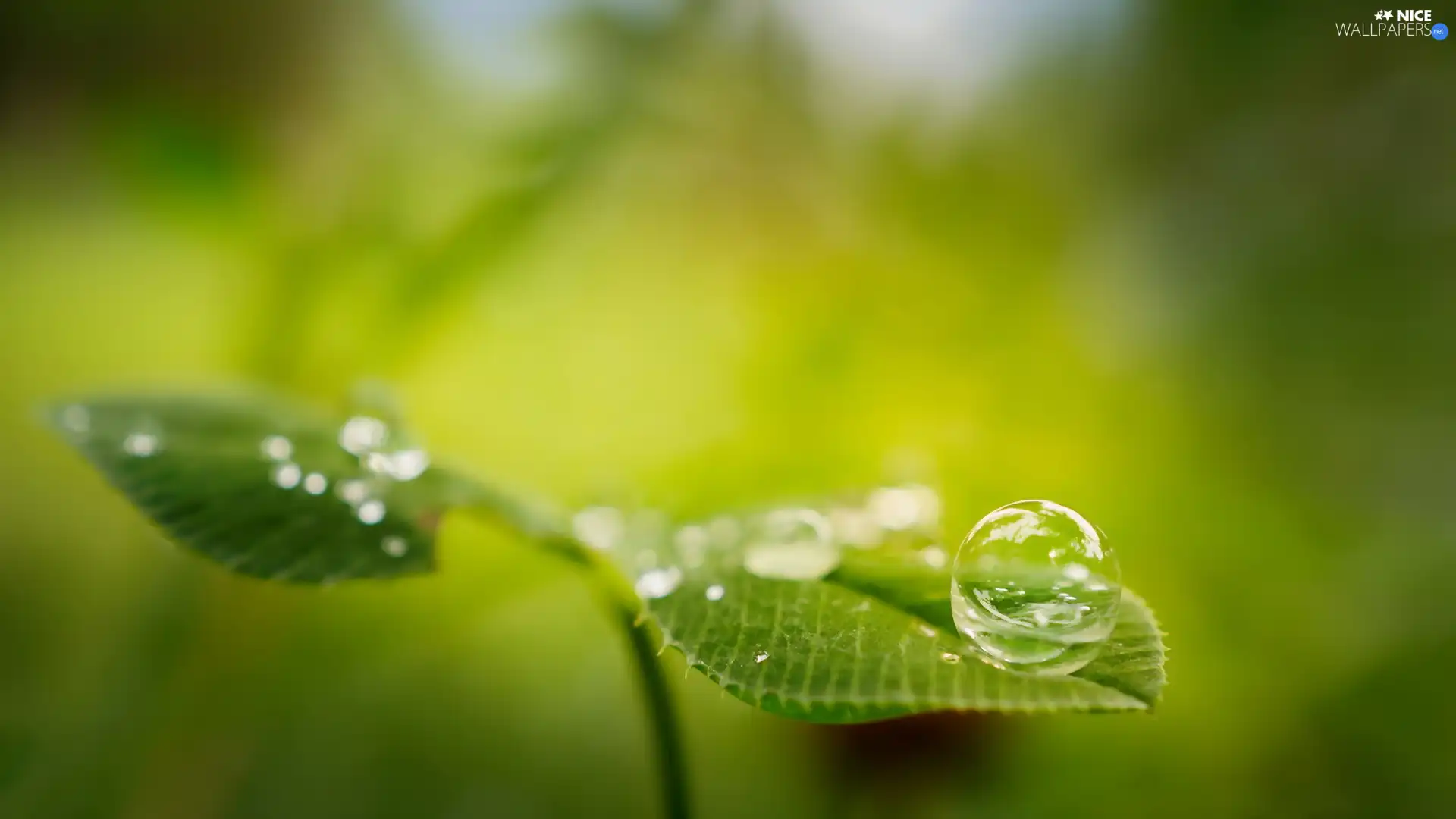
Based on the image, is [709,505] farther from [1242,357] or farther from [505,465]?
[1242,357]

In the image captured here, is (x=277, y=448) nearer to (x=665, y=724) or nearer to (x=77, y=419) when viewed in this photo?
(x=77, y=419)

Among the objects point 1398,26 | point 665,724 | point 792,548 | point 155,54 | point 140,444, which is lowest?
point 665,724

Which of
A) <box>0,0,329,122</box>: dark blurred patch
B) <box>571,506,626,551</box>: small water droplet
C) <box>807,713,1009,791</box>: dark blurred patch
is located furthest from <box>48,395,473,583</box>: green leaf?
<box>0,0,329,122</box>: dark blurred patch

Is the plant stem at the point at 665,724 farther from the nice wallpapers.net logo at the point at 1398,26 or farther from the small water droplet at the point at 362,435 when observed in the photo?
the nice wallpapers.net logo at the point at 1398,26

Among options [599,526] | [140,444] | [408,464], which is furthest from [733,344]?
[140,444]

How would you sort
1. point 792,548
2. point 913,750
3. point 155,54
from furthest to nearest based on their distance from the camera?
point 155,54 < point 913,750 < point 792,548
